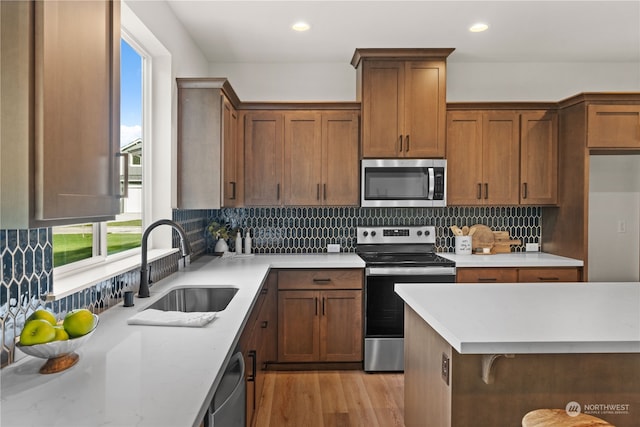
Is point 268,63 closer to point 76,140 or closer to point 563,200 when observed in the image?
point 563,200

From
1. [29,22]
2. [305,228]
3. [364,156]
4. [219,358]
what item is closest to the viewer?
[29,22]

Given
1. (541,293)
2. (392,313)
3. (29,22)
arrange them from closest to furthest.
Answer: (29,22) < (541,293) < (392,313)

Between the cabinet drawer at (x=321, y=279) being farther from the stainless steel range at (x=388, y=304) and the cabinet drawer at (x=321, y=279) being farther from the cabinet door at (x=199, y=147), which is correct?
the cabinet door at (x=199, y=147)

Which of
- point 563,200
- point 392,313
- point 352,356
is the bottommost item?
point 352,356

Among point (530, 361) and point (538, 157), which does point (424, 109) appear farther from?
point (530, 361)

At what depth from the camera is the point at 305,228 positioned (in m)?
4.08

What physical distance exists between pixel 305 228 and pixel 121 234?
1.84 m

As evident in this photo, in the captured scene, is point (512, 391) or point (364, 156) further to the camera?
point (364, 156)

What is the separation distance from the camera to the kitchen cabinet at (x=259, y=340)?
2148 millimetres

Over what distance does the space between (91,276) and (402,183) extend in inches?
101

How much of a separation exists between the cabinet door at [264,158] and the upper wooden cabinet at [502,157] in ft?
4.86

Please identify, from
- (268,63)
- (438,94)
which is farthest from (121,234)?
(438,94)

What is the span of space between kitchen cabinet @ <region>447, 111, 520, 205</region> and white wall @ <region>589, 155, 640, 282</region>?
36.0 inches

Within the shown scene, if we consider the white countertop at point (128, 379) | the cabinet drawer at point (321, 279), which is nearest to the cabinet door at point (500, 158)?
the cabinet drawer at point (321, 279)
